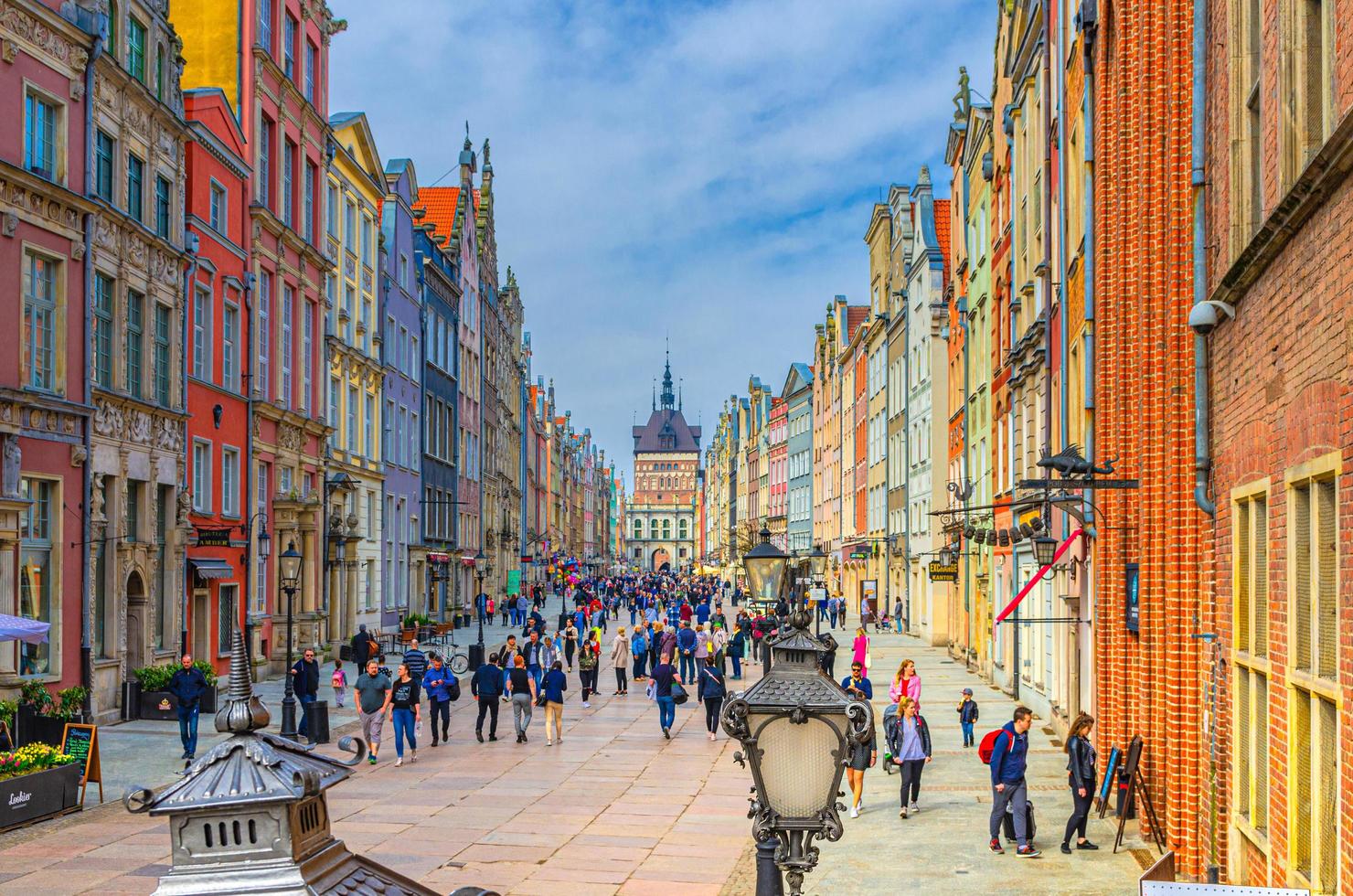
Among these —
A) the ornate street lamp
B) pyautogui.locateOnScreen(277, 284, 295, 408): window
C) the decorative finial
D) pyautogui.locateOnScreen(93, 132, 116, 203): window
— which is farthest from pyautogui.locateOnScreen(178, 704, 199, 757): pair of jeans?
the decorative finial

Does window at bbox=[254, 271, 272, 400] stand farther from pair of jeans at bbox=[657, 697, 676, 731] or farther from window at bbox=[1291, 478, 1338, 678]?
window at bbox=[1291, 478, 1338, 678]

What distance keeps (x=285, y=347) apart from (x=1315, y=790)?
32064mm

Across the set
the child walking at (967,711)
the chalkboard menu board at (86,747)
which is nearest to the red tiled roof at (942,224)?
the child walking at (967,711)

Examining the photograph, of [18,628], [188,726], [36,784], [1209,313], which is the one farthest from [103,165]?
[1209,313]

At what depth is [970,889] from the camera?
518 inches

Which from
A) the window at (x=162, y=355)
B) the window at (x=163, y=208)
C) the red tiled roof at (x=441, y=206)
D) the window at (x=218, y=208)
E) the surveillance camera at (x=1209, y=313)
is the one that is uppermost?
the red tiled roof at (x=441, y=206)

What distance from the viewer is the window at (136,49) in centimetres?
2694

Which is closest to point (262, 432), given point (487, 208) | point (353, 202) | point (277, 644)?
point (277, 644)

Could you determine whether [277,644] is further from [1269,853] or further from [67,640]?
[1269,853]

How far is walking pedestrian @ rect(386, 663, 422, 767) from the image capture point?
21.8 meters

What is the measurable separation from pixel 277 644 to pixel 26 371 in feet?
49.7

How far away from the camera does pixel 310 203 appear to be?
1553 inches

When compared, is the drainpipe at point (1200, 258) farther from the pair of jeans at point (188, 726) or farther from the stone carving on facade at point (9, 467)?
the stone carving on facade at point (9, 467)

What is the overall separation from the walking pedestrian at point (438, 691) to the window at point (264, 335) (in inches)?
499
